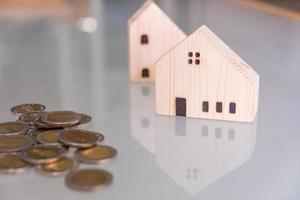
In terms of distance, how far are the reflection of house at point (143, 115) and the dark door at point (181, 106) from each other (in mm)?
52

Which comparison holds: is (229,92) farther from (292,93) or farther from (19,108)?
(19,108)

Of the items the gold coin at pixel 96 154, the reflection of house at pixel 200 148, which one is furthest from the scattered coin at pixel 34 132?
the reflection of house at pixel 200 148

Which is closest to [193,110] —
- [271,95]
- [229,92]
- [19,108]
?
[229,92]

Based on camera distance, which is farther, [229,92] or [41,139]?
[229,92]

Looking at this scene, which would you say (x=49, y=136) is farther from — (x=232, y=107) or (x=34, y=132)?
(x=232, y=107)

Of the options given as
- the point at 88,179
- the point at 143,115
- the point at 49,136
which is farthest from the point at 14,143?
the point at 143,115

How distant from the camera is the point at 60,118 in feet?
2.98

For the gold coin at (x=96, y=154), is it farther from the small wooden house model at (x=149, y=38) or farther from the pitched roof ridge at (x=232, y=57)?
the small wooden house model at (x=149, y=38)

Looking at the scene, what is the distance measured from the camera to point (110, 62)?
1404 millimetres

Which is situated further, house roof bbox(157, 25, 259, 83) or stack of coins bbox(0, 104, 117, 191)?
house roof bbox(157, 25, 259, 83)

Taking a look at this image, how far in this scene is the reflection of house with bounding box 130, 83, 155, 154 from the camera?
0.87m

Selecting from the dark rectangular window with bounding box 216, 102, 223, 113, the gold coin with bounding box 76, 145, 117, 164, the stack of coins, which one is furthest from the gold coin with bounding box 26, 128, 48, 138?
the dark rectangular window with bounding box 216, 102, 223, 113

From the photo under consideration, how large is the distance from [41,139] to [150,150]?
0.18 metres

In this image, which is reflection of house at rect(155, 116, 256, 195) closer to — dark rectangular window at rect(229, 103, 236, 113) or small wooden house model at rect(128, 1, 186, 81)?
dark rectangular window at rect(229, 103, 236, 113)
